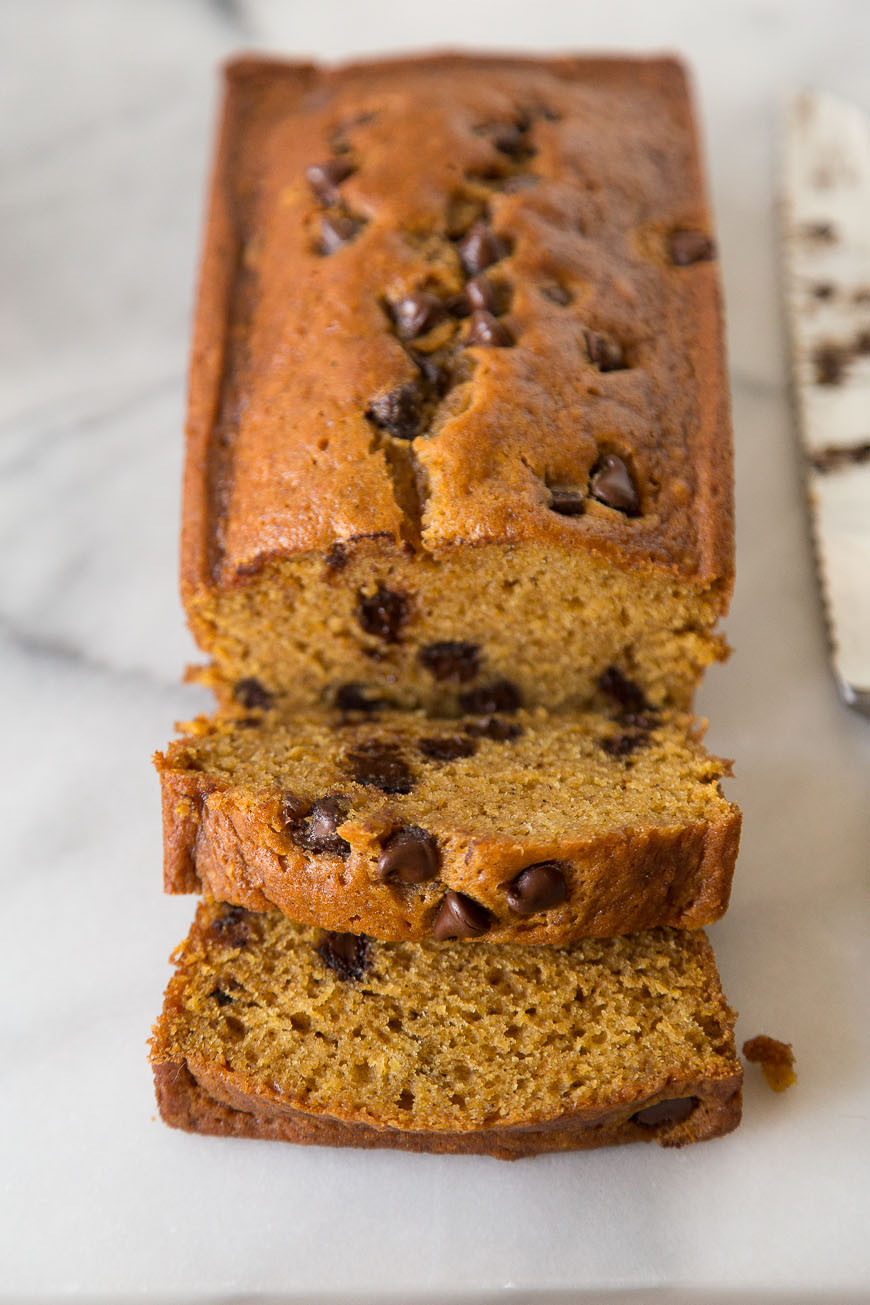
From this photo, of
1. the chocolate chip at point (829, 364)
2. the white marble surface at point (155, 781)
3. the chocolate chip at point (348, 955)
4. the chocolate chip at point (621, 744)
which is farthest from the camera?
the chocolate chip at point (829, 364)

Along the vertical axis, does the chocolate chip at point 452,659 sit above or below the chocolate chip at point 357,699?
above

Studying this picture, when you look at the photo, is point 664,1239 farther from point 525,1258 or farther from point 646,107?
point 646,107

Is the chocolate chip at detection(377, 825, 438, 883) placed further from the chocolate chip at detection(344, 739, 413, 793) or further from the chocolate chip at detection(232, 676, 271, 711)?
the chocolate chip at detection(232, 676, 271, 711)

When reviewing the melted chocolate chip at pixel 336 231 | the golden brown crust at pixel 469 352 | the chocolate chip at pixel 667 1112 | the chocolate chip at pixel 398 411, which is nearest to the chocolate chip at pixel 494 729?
the golden brown crust at pixel 469 352

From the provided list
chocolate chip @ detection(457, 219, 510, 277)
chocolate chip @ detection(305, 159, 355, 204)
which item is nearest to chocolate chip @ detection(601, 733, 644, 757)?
chocolate chip @ detection(457, 219, 510, 277)

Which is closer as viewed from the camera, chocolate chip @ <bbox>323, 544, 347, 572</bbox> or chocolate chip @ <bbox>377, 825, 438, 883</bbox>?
chocolate chip @ <bbox>377, 825, 438, 883</bbox>

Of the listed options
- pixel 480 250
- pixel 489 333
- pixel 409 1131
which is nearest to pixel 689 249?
pixel 480 250

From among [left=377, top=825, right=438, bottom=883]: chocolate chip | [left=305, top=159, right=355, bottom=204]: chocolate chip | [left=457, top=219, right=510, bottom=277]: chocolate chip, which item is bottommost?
[left=377, top=825, right=438, bottom=883]: chocolate chip

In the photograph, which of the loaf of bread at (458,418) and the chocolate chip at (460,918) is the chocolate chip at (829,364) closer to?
the loaf of bread at (458,418)
